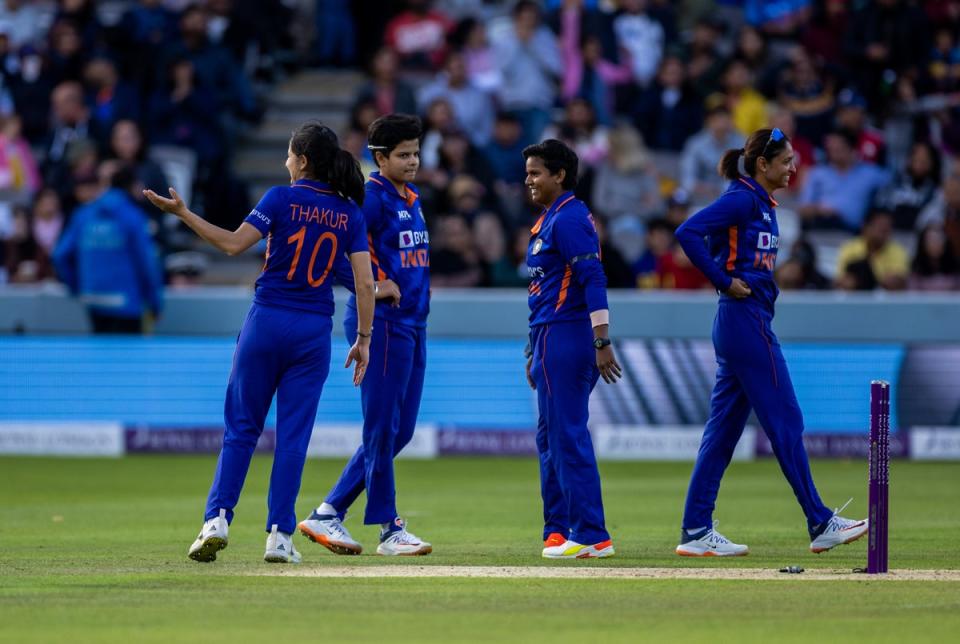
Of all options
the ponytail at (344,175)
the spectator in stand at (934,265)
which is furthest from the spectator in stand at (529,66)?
the ponytail at (344,175)

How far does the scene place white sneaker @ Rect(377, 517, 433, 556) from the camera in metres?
10.4

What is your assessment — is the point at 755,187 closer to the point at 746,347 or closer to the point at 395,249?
the point at 746,347

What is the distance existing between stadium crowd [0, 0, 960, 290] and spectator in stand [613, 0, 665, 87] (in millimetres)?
30

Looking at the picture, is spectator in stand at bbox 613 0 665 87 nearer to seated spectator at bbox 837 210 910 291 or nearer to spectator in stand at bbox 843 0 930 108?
spectator in stand at bbox 843 0 930 108

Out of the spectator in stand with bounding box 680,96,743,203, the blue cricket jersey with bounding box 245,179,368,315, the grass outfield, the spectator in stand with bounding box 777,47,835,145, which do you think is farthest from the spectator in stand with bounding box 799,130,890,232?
the blue cricket jersey with bounding box 245,179,368,315

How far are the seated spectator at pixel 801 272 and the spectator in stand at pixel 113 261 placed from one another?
6972mm

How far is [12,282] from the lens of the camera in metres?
22.0

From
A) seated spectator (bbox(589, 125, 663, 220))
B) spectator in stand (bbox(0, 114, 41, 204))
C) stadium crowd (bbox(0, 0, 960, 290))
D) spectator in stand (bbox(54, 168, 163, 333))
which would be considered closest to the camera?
spectator in stand (bbox(54, 168, 163, 333))

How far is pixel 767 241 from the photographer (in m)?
10.7

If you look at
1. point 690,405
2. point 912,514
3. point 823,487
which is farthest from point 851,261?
point 912,514

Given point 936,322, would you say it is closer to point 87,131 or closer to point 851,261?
point 851,261

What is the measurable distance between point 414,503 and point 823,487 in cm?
374

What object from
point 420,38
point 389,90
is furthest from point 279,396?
point 420,38

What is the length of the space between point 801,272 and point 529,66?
546cm
